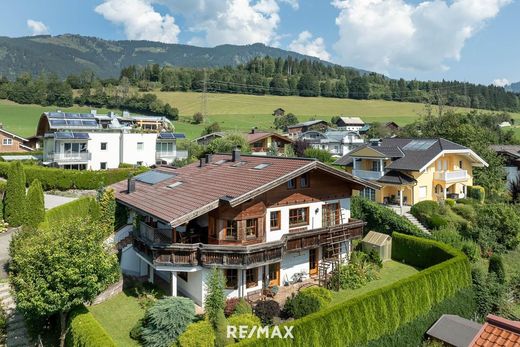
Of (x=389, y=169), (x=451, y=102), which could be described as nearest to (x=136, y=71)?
(x=451, y=102)

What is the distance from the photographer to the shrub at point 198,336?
14836 millimetres

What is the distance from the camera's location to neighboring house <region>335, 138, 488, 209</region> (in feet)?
132

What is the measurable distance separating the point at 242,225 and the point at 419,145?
98.9ft

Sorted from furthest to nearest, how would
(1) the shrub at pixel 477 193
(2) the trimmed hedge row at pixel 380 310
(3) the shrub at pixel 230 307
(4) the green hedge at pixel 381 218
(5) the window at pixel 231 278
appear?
(1) the shrub at pixel 477 193 → (4) the green hedge at pixel 381 218 → (5) the window at pixel 231 278 → (3) the shrub at pixel 230 307 → (2) the trimmed hedge row at pixel 380 310

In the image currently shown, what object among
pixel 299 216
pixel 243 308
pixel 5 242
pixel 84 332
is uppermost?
pixel 299 216

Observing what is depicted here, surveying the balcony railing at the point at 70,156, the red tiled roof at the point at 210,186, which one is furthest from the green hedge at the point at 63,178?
the red tiled roof at the point at 210,186

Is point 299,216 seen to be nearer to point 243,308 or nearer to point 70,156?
point 243,308

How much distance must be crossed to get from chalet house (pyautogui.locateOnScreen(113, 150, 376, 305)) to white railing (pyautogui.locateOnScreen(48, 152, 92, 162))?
25.9 m

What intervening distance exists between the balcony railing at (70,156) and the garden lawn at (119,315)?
108ft

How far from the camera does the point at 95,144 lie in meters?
50.7

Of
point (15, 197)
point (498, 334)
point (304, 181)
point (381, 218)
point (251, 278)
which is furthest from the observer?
point (381, 218)

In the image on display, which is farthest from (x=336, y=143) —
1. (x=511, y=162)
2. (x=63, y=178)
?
(x=63, y=178)

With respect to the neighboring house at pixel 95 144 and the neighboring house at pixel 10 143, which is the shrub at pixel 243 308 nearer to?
the neighboring house at pixel 95 144

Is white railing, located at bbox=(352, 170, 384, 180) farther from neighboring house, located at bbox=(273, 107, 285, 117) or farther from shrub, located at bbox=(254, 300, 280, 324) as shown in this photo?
neighboring house, located at bbox=(273, 107, 285, 117)
